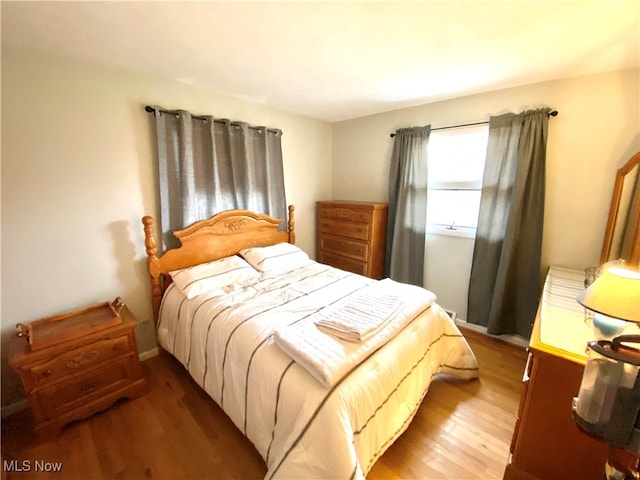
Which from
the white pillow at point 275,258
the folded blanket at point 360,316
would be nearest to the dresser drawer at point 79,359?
the white pillow at point 275,258

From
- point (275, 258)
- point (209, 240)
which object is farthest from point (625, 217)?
point (209, 240)

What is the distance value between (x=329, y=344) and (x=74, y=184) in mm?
1994

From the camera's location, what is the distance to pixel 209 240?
7.79ft

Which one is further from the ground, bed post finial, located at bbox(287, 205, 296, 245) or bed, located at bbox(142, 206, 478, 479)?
bed post finial, located at bbox(287, 205, 296, 245)

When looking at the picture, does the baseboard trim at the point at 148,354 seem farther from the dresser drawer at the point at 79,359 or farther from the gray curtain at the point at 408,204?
the gray curtain at the point at 408,204

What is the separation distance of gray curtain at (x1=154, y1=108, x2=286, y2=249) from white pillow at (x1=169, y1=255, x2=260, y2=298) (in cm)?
36

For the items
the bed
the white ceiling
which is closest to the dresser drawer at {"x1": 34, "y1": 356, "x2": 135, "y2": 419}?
the bed

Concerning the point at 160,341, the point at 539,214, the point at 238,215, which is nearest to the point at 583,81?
the point at 539,214

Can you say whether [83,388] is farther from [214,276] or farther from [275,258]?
[275,258]

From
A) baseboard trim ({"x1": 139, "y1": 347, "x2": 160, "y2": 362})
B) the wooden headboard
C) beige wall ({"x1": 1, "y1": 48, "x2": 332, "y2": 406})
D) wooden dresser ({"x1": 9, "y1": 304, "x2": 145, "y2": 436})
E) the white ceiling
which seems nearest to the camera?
the white ceiling

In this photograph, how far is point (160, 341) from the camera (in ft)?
6.93

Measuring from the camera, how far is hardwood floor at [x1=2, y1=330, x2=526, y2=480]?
4.47ft

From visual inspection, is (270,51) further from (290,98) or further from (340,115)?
(340,115)

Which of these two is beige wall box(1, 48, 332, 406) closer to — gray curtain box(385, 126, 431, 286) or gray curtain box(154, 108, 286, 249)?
gray curtain box(154, 108, 286, 249)
